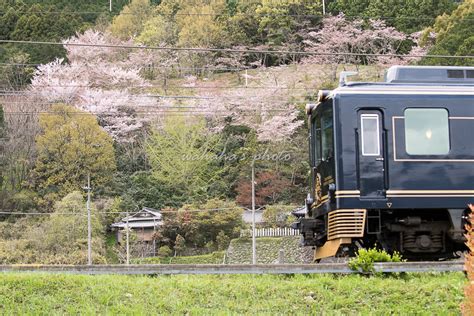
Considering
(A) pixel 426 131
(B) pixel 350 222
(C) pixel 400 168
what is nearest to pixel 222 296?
(B) pixel 350 222

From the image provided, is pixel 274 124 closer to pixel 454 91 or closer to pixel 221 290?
pixel 454 91

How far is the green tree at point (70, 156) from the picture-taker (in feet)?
111

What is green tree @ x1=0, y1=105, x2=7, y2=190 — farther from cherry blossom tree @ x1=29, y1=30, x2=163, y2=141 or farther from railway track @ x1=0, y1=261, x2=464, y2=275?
railway track @ x1=0, y1=261, x2=464, y2=275

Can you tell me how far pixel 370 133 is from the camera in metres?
11.8

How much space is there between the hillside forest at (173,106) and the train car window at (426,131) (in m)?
14.7

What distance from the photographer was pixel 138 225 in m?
32.8

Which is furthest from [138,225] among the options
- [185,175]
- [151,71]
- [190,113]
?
[151,71]

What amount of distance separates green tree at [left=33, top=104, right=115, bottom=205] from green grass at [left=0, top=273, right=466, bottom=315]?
83.9 feet

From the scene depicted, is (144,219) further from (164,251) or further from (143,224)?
(164,251)

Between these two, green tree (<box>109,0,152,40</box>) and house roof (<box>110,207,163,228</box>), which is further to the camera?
green tree (<box>109,0,152,40</box>)

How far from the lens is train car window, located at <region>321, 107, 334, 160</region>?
12008 mm

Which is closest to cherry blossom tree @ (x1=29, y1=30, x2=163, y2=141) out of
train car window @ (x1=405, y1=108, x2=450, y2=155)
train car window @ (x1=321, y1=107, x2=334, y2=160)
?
train car window @ (x1=321, y1=107, x2=334, y2=160)

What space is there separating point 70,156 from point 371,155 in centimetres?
2404

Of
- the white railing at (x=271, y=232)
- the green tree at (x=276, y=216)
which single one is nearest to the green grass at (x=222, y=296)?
the white railing at (x=271, y=232)
